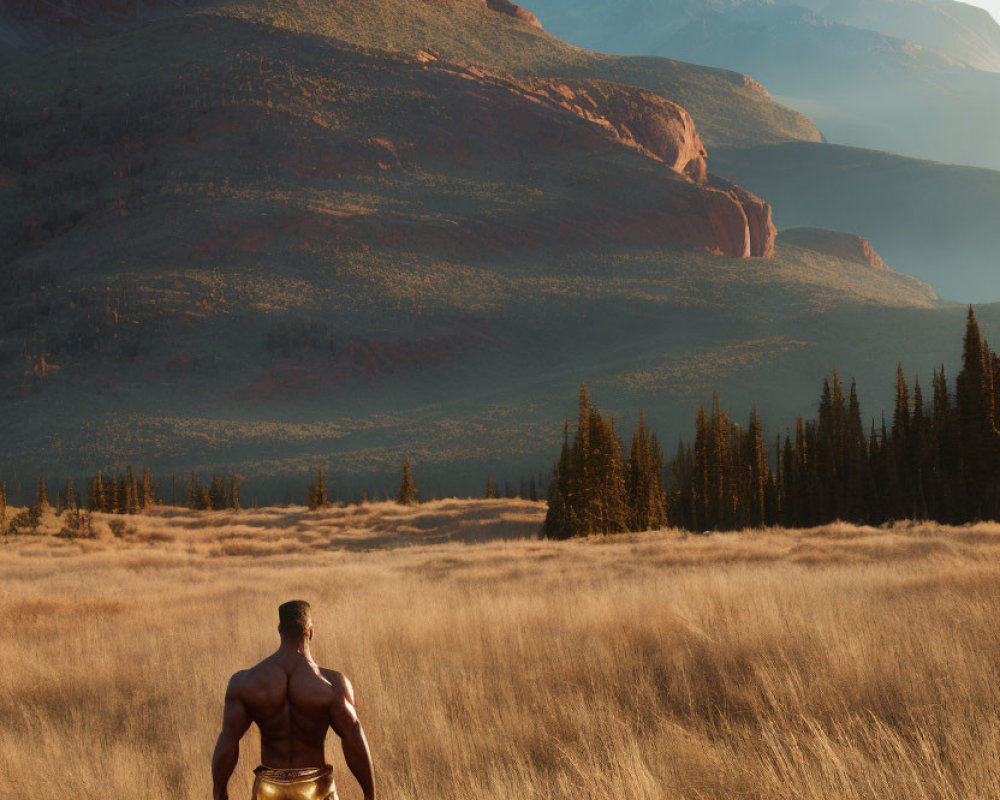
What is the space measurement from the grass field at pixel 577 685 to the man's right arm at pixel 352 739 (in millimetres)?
1949

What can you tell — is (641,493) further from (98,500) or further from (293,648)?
(293,648)

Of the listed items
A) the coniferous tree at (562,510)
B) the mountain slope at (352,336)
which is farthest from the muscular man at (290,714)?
the mountain slope at (352,336)

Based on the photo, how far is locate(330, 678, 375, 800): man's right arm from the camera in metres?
3.50

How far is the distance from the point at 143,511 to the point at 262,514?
10213 mm

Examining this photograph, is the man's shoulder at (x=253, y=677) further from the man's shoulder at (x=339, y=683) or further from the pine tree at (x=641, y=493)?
the pine tree at (x=641, y=493)

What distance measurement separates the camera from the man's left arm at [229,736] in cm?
354

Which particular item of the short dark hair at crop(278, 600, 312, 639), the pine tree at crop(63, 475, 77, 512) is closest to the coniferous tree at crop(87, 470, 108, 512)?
the pine tree at crop(63, 475, 77, 512)

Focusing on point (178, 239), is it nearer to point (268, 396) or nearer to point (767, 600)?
point (268, 396)

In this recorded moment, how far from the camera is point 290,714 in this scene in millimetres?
3598

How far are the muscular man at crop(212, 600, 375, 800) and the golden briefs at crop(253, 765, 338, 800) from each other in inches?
1.5

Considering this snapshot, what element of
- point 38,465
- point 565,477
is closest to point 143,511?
point 565,477

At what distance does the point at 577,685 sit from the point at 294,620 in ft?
16.1

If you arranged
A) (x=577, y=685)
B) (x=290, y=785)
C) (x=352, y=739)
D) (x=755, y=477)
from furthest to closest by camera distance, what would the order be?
(x=755, y=477)
(x=577, y=685)
(x=352, y=739)
(x=290, y=785)

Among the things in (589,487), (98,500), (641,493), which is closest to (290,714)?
(589,487)
